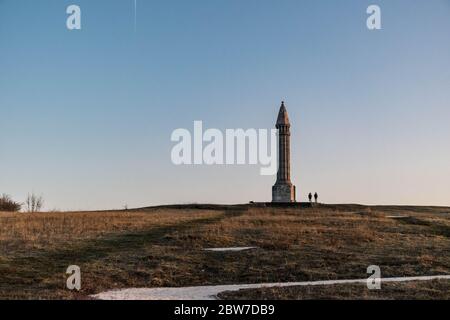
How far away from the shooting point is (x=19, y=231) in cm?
2658

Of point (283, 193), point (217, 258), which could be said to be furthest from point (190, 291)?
point (283, 193)

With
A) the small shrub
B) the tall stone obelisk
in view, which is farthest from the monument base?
the small shrub

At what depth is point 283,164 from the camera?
6562 centimetres

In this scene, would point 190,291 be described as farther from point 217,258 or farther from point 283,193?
point 283,193

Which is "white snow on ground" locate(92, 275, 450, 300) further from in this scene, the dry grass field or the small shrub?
the small shrub

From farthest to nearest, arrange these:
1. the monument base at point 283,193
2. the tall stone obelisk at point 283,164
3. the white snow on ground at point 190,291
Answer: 1. the tall stone obelisk at point 283,164
2. the monument base at point 283,193
3. the white snow on ground at point 190,291

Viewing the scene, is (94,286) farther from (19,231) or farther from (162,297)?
(19,231)

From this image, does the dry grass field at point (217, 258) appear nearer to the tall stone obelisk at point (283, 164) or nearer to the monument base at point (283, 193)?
the monument base at point (283, 193)

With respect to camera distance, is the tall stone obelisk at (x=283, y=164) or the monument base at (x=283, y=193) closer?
the monument base at (x=283, y=193)

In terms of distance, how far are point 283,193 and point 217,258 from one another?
1805 inches

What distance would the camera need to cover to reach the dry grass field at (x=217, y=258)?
45.5ft

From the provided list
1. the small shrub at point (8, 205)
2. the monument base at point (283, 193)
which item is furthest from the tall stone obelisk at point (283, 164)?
the small shrub at point (8, 205)

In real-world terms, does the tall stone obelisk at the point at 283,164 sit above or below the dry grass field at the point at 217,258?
above
